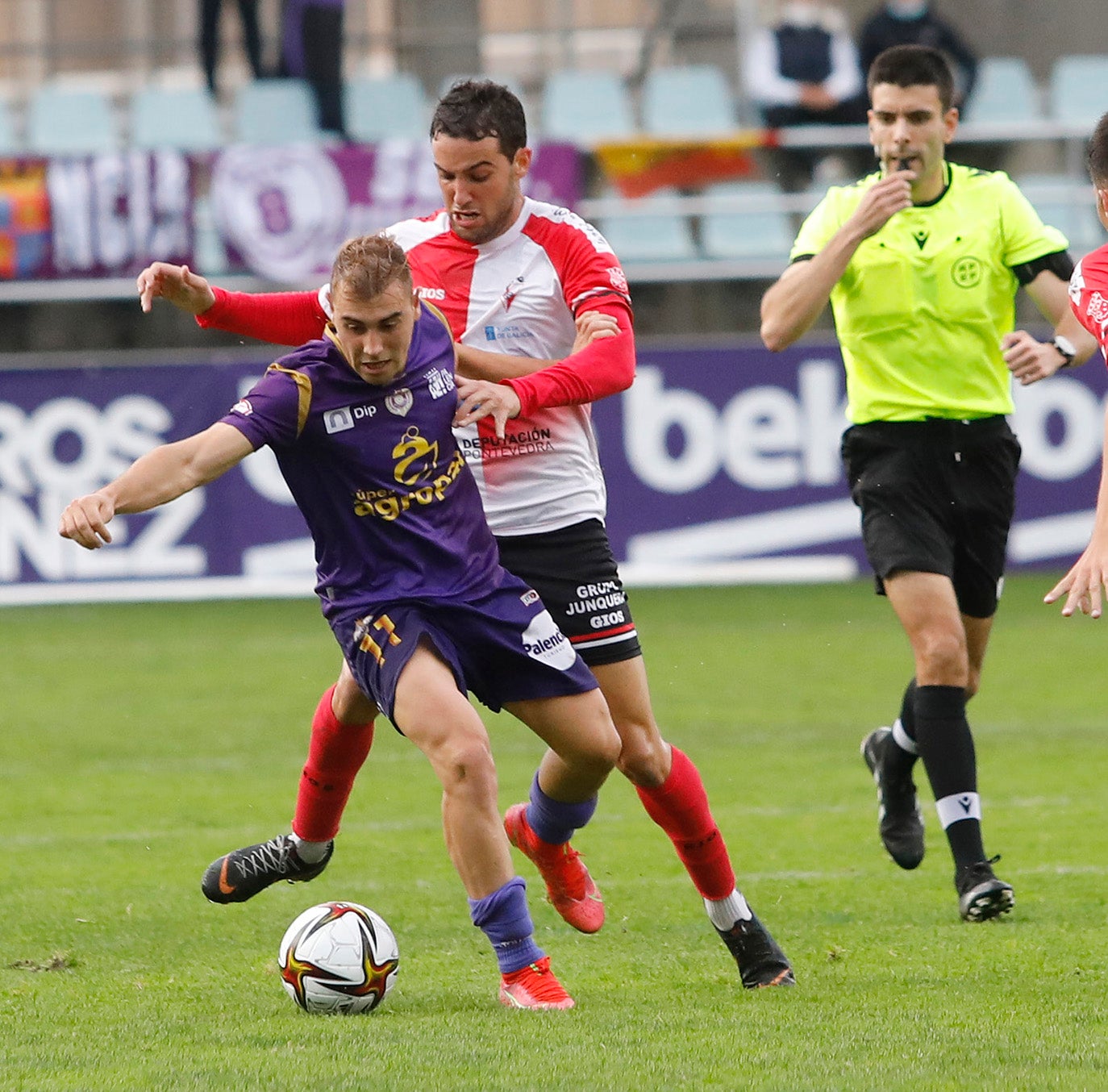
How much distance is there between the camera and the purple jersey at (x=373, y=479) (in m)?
4.73

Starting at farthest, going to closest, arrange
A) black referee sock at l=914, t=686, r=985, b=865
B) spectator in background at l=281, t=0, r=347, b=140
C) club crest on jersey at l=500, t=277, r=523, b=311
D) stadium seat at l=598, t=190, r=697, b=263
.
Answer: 1. spectator in background at l=281, t=0, r=347, b=140
2. stadium seat at l=598, t=190, r=697, b=263
3. black referee sock at l=914, t=686, r=985, b=865
4. club crest on jersey at l=500, t=277, r=523, b=311

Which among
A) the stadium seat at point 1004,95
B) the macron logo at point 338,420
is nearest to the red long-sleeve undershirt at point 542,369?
the macron logo at point 338,420

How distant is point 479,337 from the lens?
539 centimetres

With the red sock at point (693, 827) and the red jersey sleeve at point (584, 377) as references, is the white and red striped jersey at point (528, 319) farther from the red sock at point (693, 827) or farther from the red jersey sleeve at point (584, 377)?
the red sock at point (693, 827)

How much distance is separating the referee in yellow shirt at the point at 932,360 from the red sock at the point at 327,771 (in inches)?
64.9

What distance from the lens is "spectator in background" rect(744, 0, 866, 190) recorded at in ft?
54.6

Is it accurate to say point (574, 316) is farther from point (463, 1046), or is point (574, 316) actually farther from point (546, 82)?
point (546, 82)

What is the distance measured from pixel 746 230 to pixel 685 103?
5.82ft

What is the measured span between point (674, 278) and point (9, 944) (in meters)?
11.8

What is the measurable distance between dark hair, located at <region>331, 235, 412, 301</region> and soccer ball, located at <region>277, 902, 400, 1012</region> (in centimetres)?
143

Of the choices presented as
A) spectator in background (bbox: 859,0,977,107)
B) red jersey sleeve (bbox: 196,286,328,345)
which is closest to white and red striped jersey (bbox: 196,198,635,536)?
red jersey sleeve (bbox: 196,286,328,345)

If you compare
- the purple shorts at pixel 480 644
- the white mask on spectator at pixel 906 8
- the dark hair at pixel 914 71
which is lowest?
the purple shorts at pixel 480 644

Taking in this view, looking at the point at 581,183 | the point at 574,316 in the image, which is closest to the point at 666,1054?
the point at 574,316

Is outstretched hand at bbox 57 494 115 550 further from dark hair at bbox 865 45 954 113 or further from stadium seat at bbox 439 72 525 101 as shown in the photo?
stadium seat at bbox 439 72 525 101
